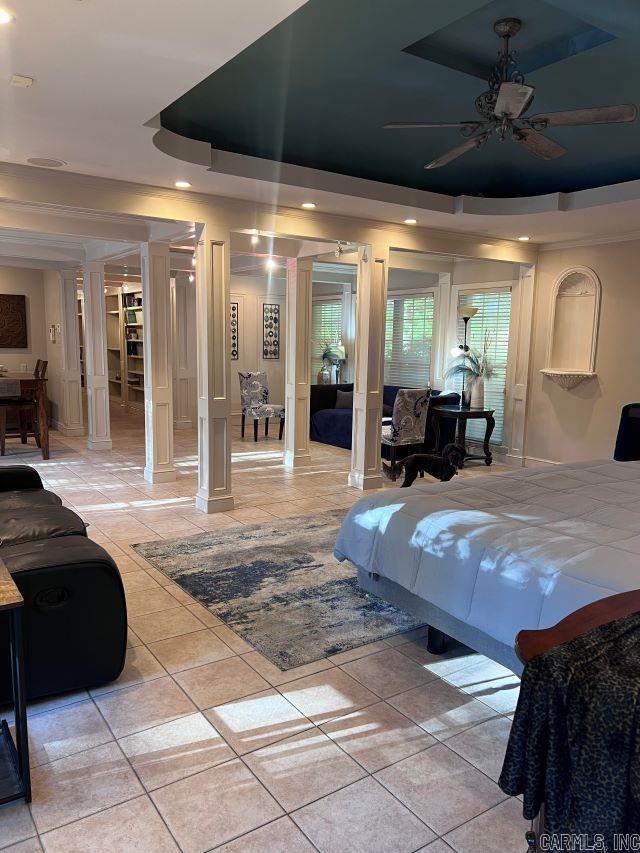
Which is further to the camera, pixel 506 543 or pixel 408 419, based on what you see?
pixel 408 419

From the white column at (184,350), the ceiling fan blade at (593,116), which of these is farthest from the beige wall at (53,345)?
the ceiling fan blade at (593,116)

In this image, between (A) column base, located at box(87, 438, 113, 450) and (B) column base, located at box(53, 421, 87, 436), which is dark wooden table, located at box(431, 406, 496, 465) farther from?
(B) column base, located at box(53, 421, 87, 436)

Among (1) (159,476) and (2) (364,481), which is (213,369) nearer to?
(1) (159,476)

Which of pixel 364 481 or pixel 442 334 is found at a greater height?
pixel 442 334

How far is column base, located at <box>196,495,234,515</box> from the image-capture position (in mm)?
5222

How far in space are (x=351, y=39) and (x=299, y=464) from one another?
16.1 feet

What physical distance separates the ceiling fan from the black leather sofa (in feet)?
8.57

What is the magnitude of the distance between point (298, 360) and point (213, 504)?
2566 millimetres

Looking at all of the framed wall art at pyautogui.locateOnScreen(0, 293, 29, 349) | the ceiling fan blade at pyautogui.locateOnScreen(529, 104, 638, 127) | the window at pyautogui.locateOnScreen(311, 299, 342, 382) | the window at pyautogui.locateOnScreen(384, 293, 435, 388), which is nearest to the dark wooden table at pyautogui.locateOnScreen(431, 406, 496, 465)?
the window at pyautogui.locateOnScreen(384, 293, 435, 388)

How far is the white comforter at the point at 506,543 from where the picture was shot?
89.9 inches

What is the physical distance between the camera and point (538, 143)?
331 centimetres

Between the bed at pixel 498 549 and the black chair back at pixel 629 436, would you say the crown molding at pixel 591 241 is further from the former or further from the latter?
the bed at pixel 498 549

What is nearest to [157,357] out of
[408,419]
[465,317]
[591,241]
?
[408,419]

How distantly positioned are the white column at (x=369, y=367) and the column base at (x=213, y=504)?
4.88 feet
